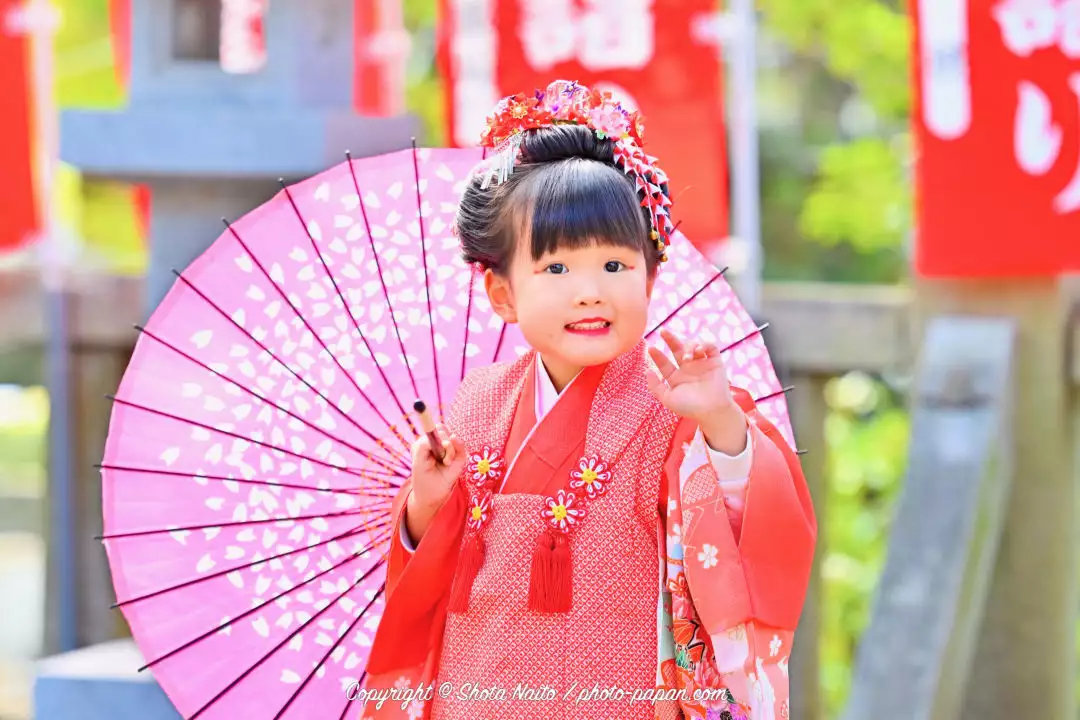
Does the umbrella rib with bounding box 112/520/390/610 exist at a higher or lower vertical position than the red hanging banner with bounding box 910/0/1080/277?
lower

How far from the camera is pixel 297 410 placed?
215cm

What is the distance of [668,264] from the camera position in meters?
2.14

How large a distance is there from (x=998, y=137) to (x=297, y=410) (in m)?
1.84

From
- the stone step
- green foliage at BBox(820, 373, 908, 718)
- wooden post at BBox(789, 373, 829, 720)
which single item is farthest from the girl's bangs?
green foliage at BBox(820, 373, 908, 718)

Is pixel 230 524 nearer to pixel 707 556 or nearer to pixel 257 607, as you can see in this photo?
pixel 257 607

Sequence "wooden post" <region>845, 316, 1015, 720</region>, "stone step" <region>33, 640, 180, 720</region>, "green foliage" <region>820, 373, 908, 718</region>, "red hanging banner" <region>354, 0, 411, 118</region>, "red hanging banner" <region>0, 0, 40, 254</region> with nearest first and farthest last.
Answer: "stone step" <region>33, 640, 180, 720</region> < "wooden post" <region>845, 316, 1015, 720</region> < "red hanging banner" <region>0, 0, 40, 254</region> < "red hanging banner" <region>354, 0, 411, 118</region> < "green foliage" <region>820, 373, 908, 718</region>

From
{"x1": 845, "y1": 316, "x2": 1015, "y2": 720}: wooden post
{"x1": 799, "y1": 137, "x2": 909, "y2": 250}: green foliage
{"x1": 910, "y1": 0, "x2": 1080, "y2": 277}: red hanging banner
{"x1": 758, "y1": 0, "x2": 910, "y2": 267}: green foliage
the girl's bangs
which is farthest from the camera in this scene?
{"x1": 799, "y1": 137, "x2": 909, "y2": 250}: green foliage

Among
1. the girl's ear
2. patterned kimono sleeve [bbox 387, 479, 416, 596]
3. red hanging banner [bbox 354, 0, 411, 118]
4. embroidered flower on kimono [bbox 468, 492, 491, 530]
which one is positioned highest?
red hanging banner [bbox 354, 0, 411, 118]

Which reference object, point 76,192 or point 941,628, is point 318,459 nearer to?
point 941,628

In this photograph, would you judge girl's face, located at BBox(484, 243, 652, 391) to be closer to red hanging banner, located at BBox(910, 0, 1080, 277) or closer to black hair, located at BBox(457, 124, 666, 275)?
black hair, located at BBox(457, 124, 666, 275)

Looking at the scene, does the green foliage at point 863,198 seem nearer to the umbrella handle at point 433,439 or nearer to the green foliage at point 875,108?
the green foliage at point 875,108

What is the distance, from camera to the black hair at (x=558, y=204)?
72.3 inches

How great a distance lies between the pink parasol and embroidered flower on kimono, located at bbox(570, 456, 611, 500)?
32cm

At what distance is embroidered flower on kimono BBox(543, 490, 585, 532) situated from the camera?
1.86 m
